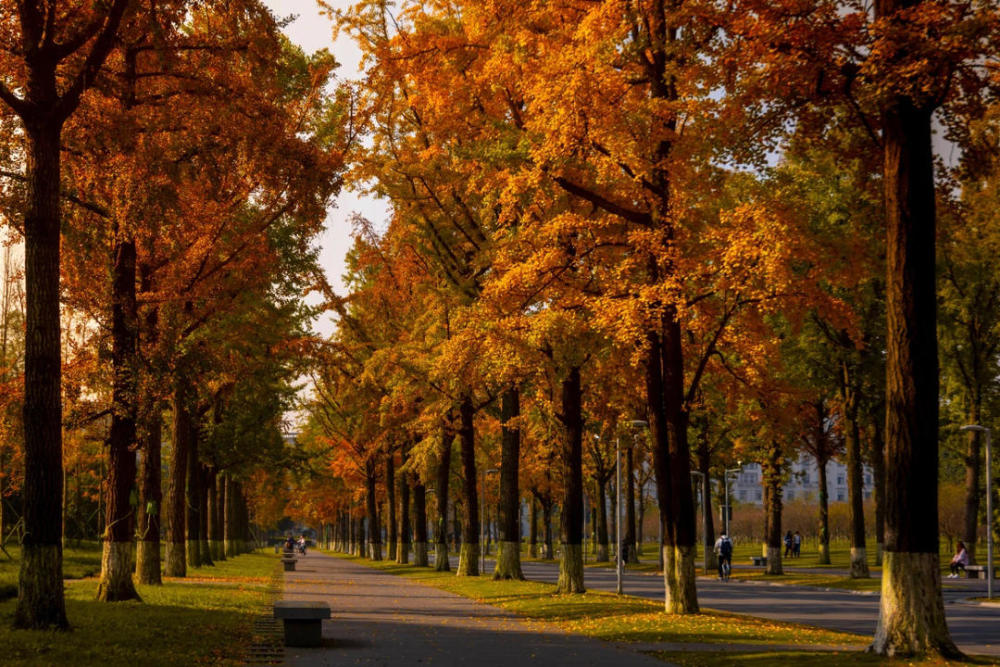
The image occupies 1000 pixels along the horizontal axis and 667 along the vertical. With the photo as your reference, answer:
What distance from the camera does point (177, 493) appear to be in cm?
3369

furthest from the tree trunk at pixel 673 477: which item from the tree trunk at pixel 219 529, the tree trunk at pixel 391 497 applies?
the tree trunk at pixel 391 497

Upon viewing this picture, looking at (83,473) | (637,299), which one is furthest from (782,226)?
(83,473)

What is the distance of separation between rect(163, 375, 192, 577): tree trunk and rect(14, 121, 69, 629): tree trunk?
51.3 feet

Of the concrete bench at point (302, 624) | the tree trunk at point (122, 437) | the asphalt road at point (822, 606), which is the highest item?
the tree trunk at point (122, 437)

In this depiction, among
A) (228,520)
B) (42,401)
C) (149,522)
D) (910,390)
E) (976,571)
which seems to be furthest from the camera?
(228,520)

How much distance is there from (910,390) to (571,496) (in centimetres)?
1630

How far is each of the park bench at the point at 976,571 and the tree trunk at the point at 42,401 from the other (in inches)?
1453

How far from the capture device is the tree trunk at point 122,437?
23188 millimetres

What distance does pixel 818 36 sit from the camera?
49.9ft

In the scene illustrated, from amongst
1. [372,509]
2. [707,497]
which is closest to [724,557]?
[707,497]

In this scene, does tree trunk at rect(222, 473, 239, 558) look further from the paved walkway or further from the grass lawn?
the paved walkway

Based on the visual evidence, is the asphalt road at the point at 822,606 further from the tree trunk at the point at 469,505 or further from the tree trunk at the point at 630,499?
the tree trunk at the point at 630,499

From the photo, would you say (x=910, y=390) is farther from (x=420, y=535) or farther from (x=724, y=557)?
(x=420, y=535)

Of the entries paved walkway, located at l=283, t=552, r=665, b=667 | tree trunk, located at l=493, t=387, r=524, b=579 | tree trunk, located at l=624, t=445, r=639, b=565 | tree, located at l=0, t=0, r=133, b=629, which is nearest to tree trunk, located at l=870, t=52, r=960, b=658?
paved walkway, located at l=283, t=552, r=665, b=667
